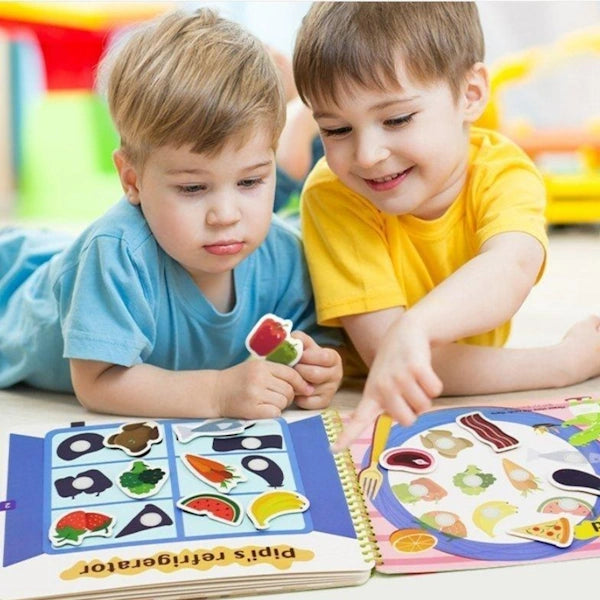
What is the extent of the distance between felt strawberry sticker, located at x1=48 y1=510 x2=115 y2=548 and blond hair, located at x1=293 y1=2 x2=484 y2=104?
405 millimetres

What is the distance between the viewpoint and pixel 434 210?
3.39 feet

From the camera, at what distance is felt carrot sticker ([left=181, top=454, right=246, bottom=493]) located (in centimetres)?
78

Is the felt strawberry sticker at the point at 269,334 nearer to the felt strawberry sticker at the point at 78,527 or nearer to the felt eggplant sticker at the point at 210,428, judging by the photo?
the felt eggplant sticker at the point at 210,428

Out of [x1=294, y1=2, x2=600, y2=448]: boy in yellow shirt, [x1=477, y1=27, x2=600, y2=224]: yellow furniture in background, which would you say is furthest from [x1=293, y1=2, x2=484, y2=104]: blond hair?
[x1=477, y1=27, x2=600, y2=224]: yellow furniture in background

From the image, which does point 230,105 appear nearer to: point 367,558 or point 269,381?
point 269,381

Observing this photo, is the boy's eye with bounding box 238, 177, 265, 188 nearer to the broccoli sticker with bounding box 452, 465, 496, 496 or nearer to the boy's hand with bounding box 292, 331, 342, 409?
the boy's hand with bounding box 292, 331, 342, 409

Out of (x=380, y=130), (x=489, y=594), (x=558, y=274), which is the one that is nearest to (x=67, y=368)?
(x=380, y=130)

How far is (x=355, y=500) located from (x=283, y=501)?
0.17 ft

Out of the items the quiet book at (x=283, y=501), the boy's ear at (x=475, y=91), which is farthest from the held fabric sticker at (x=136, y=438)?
the boy's ear at (x=475, y=91)

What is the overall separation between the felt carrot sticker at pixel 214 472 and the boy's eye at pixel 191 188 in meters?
0.22

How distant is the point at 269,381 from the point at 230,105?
24 cm

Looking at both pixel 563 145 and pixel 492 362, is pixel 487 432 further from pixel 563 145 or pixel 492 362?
pixel 563 145

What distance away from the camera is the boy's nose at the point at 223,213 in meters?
0.89

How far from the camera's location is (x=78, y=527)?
73cm
